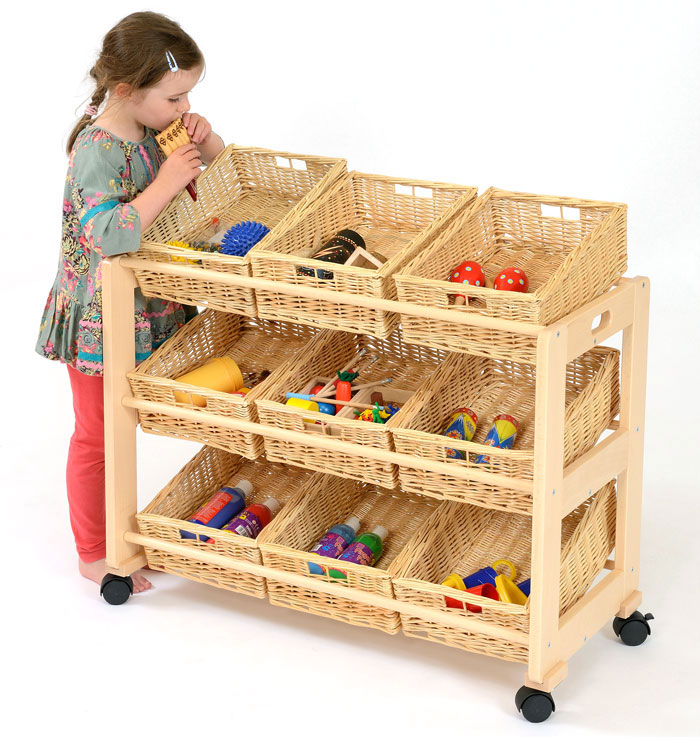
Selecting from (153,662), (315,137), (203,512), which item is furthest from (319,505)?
(315,137)

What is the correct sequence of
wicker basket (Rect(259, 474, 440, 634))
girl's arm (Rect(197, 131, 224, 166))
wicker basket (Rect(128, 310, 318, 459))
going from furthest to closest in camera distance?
1. girl's arm (Rect(197, 131, 224, 166))
2. wicker basket (Rect(128, 310, 318, 459))
3. wicker basket (Rect(259, 474, 440, 634))

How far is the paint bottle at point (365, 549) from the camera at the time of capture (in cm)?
316

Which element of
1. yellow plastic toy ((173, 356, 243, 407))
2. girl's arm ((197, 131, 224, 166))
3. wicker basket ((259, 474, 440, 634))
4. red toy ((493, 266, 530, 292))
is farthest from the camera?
girl's arm ((197, 131, 224, 166))

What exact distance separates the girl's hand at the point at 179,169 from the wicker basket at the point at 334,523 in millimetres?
784

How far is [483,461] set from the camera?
112 inches

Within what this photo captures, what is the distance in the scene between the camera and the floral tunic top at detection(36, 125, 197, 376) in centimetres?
311

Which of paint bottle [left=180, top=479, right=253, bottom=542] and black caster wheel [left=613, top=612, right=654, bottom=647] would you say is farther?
paint bottle [left=180, top=479, right=253, bottom=542]

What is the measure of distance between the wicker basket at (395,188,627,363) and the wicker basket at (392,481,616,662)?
0.51 meters

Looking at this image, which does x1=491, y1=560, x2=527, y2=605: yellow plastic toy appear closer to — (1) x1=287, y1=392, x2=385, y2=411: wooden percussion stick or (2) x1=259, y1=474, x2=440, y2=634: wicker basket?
(2) x1=259, y1=474, x2=440, y2=634: wicker basket

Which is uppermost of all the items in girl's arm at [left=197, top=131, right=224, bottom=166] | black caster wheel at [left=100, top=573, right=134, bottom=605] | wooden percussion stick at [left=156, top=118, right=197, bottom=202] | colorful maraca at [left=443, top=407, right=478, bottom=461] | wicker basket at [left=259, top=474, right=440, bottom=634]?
wooden percussion stick at [left=156, top=118, right=197, bottom=202]

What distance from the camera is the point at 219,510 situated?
3.39 m

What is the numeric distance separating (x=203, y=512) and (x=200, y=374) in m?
0.36

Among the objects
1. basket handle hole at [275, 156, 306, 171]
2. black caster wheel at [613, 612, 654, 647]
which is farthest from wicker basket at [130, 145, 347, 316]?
black caster wheel at [613, 612, 654, 647]

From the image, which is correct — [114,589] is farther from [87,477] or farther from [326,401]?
[326,401]
